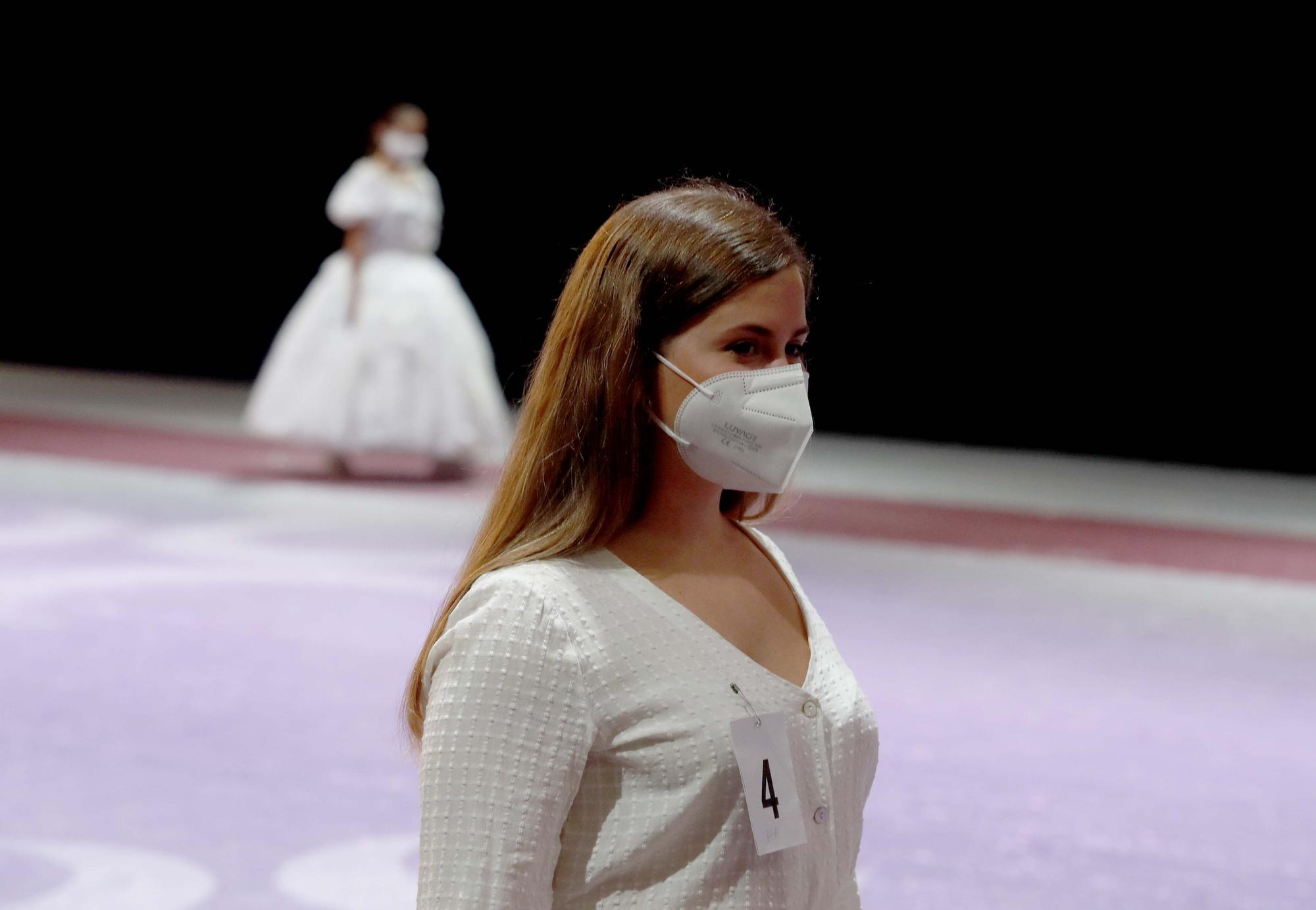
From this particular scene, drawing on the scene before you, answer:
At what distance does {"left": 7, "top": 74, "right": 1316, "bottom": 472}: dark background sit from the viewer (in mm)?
8117

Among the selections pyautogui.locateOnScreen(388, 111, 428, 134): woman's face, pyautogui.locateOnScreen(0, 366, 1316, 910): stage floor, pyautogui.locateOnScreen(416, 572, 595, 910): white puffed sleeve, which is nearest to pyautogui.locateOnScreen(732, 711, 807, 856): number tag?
pyautogui.locateOnScreen(416, 572, 595, 910): white puffed sleeve

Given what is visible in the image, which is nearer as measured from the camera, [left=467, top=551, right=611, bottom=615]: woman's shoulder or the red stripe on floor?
[left=467, top=551, right=611, bottom=615]: woman's shoulder

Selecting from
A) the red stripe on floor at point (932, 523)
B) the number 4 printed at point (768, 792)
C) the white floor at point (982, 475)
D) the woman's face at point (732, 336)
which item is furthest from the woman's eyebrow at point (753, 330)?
the white floor at point (982, 475)

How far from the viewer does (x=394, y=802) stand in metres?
3.12

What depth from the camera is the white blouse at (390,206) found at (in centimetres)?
675

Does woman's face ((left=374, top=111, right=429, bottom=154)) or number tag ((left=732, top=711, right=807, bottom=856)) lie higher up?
woman's face ((left=374, top=111, right=429, bottom=154))

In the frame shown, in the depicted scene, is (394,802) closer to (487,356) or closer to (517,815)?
(517,815)

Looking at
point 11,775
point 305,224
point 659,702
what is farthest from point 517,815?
point 305,224

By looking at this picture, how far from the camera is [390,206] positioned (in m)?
6.80

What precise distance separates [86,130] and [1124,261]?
6311 millimetres

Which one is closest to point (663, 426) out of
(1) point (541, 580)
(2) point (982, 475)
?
(1) point (541, 580)

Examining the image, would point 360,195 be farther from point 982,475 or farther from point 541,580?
point 541,580

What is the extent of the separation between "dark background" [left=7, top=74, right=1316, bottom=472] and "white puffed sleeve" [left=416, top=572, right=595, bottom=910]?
7064 mm

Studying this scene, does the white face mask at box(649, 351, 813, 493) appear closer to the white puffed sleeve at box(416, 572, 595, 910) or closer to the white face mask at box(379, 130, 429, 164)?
the white puffed sleeve at box(416, 572, 595, 910)
